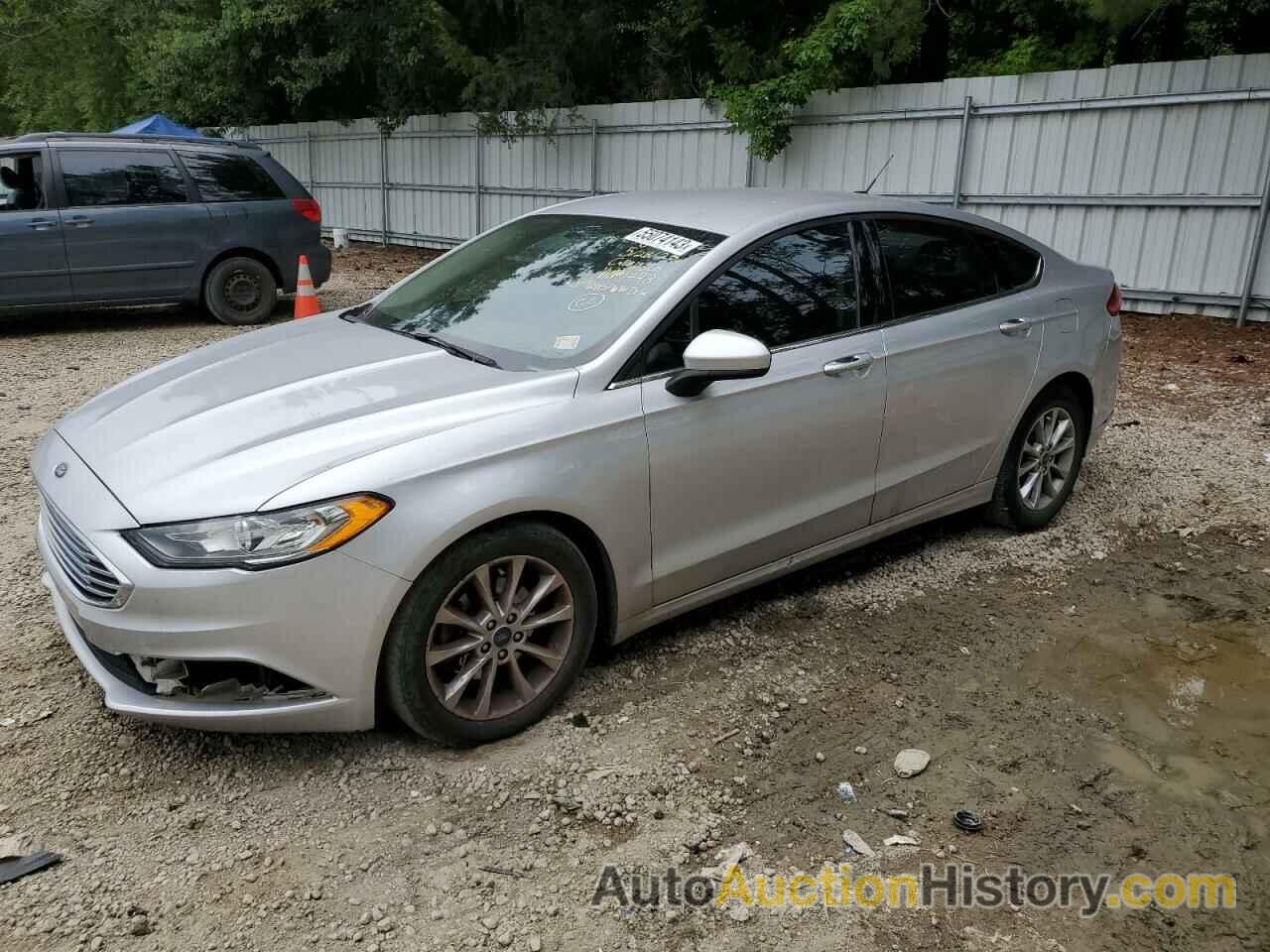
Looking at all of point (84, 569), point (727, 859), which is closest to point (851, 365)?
point (727, 859)

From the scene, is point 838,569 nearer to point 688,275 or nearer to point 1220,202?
point 688,275

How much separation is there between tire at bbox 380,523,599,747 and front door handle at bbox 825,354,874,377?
1.24 metres

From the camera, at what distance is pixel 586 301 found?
12.1ft

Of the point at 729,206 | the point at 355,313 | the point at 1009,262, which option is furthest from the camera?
the point at 1009,262

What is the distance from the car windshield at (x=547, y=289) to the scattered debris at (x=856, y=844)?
1.64 metres

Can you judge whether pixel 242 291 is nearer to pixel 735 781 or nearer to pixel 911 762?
pixel 735 781

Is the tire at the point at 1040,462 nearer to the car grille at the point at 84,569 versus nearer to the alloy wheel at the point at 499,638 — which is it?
the alloy wheel at the point at 499,638

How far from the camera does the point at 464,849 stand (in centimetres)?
278

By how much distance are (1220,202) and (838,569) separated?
7141 millimetres

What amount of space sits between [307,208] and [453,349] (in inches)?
295

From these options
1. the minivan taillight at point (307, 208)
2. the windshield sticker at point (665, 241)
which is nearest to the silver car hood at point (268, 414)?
the windshield sticker at point (665, 241)

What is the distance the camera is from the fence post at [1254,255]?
30.1ft

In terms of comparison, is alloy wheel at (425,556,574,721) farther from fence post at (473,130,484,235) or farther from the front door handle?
fence post at (473,130,484,235)

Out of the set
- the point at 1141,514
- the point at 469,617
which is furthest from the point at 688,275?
the point at 1141,514
